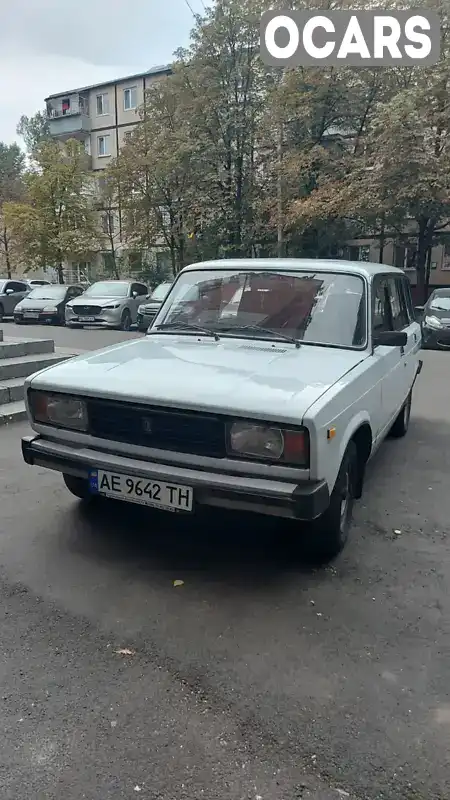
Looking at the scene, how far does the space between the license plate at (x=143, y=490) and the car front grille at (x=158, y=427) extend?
0.20 meters

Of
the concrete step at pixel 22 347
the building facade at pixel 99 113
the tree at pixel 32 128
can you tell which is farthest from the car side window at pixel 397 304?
the tree at pixel 32 128

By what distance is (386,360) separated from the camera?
4555 millimetres

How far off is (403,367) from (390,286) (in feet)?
2.41

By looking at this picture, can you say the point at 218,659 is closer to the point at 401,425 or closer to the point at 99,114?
the point at 401,425

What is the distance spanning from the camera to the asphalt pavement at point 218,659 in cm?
212

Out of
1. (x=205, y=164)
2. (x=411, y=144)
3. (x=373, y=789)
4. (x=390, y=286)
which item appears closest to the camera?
(x=373, y=789)

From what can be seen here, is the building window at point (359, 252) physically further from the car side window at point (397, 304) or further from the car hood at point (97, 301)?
the car side window at point (397, 304)

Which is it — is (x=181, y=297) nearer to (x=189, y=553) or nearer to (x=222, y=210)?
(x=189, y=553)

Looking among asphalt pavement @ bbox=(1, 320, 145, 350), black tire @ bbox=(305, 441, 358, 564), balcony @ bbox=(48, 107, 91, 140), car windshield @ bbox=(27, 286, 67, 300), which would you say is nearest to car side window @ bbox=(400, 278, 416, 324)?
black tire @ bbox=(305, 441, 358, 564)

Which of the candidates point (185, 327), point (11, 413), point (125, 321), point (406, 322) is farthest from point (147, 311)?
point (185, 327)

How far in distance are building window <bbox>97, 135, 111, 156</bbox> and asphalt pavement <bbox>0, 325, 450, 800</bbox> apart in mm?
43652

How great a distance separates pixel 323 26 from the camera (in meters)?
19.7

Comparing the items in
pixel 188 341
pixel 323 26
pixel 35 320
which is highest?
pixel 323 26

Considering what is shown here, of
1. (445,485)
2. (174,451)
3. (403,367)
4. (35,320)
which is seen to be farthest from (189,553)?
(35,320)
